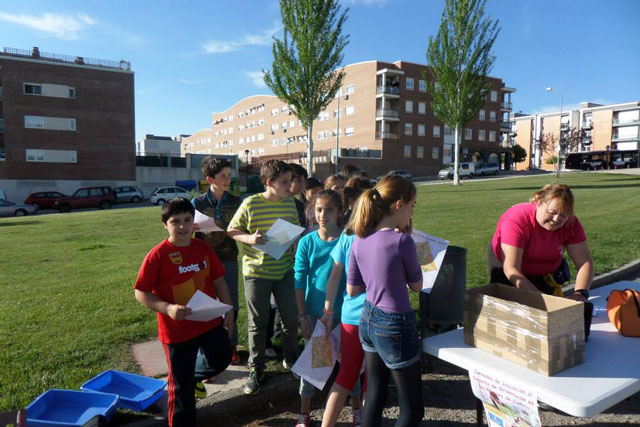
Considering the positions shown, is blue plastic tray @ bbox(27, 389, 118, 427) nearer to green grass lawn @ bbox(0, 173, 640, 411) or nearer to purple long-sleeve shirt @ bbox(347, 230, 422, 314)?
green grass lawn @ bbox(0, 173, 640, 411)

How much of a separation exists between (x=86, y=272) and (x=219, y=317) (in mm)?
6303

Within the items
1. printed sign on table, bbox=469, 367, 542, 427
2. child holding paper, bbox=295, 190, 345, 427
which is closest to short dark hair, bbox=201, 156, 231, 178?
child holding paper, bbox=295, 190, 345, 427

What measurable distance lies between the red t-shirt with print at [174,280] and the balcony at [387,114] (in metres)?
55.5

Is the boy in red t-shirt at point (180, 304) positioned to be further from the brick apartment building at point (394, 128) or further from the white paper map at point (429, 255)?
the brick apartment building at point (394, 128)

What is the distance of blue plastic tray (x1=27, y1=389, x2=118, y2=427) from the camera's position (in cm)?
275

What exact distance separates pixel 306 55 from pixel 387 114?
29.2m

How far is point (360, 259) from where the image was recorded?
7.96 feet

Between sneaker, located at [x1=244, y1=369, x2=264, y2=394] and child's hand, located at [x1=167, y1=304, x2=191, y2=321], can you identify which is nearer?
child's hand, located at [x1=167, y1=304, x2=191, y2=321]

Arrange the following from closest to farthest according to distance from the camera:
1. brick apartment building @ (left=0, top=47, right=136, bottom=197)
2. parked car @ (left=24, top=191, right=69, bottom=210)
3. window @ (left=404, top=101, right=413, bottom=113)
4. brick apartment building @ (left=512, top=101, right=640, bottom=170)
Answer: parked car @ (left=24, top=191, right=69, bottom=210) → brick apartment building @ (left=0, top=47, right=136, bottom=197) → window @ (left=404, top=101, right=413, bottom=113) → brick apartment building @ (left=512, top=101, right=640, bottom=170)

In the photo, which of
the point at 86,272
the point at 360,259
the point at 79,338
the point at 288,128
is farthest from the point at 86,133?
the point at 360,259

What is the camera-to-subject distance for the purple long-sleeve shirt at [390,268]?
2.28m

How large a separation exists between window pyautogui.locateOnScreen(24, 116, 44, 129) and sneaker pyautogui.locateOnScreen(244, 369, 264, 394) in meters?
46.7

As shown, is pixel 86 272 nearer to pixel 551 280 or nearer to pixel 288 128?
pixel 551 280

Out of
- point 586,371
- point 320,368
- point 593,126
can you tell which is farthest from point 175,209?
point 593,126
